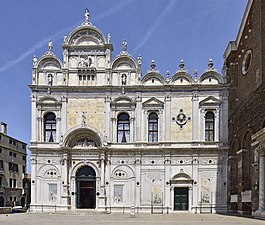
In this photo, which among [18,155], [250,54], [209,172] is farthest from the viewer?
[18,155]

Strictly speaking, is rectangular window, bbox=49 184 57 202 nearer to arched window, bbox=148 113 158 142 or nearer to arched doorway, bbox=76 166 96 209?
arched doorway, bbox=76 166 96 209

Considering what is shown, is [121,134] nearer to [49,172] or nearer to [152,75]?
[152,75]

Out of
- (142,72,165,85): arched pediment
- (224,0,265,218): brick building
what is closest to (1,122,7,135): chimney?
(142,72,165,85): arched pediment

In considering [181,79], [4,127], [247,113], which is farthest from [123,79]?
[4,127]

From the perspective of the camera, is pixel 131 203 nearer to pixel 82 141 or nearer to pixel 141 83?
pixel 82 141

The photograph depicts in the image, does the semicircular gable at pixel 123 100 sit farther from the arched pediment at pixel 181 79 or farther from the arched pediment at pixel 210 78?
the arched pediment at pixel 210 78

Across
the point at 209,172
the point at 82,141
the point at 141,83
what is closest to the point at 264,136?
the point at 209,172

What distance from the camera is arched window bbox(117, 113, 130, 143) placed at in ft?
137

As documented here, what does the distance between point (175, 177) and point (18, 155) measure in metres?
31.6

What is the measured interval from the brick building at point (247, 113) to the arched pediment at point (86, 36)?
11.9 meters

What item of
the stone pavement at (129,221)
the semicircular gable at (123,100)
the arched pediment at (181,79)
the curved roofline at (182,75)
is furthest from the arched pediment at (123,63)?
the stone pavement at (129,221)

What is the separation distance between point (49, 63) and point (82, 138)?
7.73 meters

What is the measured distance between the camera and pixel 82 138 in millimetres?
42094

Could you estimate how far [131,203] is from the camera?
40594mm
